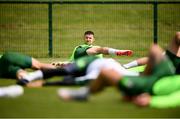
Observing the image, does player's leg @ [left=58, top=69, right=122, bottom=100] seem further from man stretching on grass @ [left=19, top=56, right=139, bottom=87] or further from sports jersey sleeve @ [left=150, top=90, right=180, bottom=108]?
man stretching on grass @ [left=19, top=56, right=139, bottom=87]

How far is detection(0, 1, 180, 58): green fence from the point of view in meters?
16.4

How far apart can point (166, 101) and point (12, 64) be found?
10.1 ft

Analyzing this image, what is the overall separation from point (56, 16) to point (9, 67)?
14.1 m

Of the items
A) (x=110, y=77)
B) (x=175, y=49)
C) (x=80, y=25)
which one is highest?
(x=80, y=25)

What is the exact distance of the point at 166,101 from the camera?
20.3 ft

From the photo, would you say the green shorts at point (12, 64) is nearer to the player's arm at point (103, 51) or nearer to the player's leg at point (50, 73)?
the player's leg at point (50, 73)

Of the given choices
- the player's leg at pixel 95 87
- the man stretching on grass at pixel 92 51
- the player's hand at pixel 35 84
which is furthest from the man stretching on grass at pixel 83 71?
the man stretching on grass at pixel 92 51

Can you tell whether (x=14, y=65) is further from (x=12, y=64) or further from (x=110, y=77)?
(x=110, y=77)

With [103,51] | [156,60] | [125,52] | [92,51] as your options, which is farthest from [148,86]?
[92,51]

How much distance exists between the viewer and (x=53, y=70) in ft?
27.1

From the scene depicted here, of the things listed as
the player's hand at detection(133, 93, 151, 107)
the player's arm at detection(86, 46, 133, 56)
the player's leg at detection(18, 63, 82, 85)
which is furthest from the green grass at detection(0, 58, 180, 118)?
the player's arm at detection(86, 46, 133, 56)

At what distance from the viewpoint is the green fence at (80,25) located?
16.4 metres

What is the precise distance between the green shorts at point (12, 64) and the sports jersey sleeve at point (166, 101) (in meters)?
2.92

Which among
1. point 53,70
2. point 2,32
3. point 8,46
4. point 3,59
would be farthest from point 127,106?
point 2,32
